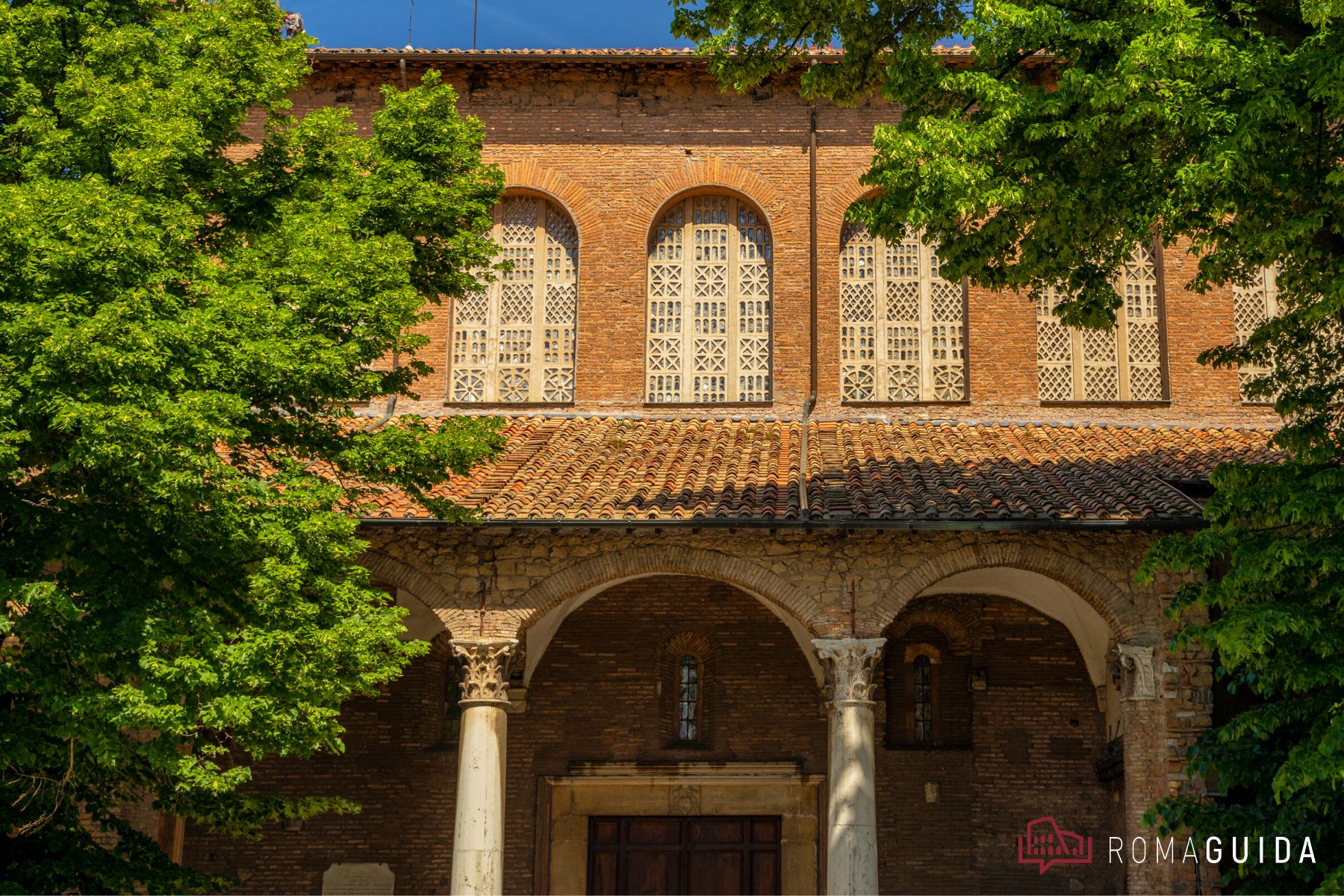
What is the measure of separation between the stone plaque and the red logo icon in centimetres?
662

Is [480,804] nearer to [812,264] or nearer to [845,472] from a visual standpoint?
[845,472]

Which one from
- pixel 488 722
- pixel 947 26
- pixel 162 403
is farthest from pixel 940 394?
pixel 162 403

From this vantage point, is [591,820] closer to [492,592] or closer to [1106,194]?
[492,592]

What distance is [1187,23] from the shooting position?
9.00 m

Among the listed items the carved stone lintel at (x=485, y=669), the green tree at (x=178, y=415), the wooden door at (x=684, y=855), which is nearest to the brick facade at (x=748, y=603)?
the carved stone lintel at (x=485, y=669)

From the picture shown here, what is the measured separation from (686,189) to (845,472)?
4.91 m

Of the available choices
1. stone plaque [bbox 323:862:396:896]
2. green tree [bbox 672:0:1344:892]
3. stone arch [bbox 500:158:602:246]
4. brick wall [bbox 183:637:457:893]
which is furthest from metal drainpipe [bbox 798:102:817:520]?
stone plaque [bbox 323:862:396:896]

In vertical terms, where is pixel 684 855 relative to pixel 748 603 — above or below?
below

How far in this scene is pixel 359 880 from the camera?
1523cm

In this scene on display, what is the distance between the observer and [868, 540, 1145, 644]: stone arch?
12680 millimetres

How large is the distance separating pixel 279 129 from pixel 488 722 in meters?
5.32

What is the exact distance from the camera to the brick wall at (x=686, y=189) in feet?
53.5

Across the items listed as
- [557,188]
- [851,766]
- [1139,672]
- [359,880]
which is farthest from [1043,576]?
[359,880]

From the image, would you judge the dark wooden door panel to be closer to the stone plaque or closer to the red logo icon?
the red logo icon
